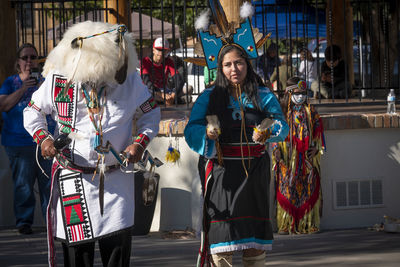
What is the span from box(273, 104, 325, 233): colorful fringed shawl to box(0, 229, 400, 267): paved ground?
0.17 m

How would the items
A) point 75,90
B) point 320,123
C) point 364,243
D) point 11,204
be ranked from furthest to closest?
1. point 11,204
2. point 320,123
3. point 364,243
4. point 75,90

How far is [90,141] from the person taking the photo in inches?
173

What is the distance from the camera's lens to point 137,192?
7453 millimetres

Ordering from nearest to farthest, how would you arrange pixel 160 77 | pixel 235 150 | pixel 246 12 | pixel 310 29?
pixel 235 150 → pixel 246 12 → pixel 160 77 → pixel 310 29

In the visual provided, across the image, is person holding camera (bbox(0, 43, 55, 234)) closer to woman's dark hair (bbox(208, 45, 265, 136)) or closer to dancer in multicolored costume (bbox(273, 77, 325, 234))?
dancer in multicolored costume (bbox(273, 77, 325, 234))

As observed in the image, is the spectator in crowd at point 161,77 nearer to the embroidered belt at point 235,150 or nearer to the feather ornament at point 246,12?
the feather ornament at point 246,12

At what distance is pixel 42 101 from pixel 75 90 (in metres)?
0.23

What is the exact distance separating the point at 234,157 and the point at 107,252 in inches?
39.0

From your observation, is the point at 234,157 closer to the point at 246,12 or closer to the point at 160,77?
the point at 246,12

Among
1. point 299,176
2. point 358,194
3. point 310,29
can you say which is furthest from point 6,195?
point 310,29

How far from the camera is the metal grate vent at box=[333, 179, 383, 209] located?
7.81 meters

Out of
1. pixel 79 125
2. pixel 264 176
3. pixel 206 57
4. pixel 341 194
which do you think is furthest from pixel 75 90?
pixel 341 194

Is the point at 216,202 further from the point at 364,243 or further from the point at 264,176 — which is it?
the point at 364,243

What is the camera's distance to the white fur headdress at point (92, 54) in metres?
4.32
